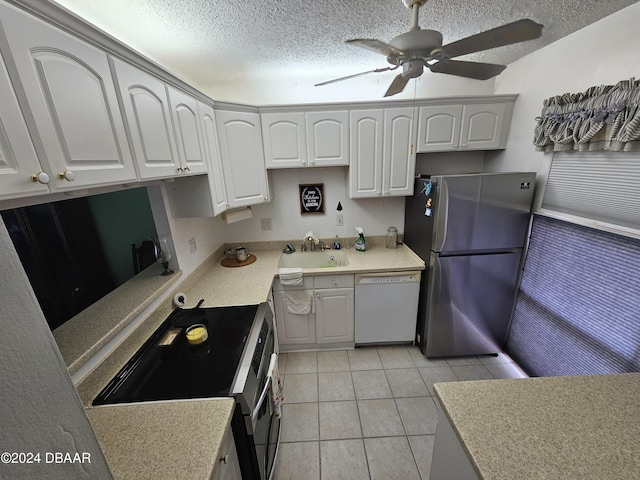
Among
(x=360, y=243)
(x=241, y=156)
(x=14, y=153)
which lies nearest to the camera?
(x=14, y=153)

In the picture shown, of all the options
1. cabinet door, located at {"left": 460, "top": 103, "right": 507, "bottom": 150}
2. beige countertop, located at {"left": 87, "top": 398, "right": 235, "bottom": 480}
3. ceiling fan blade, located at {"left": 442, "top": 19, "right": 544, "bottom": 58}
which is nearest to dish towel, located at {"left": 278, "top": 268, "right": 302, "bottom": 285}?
beige countertop, located at {"left": 87, "top": 398, "right": 235, "bottom": 480}

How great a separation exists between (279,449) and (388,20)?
2.59m

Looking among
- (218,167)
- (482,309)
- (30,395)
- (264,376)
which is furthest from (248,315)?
(482,309)

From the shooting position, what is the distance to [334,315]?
225cm

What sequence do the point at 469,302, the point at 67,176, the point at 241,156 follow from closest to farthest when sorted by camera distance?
the point at 67,176
the point at 241,156
the point at 469,302

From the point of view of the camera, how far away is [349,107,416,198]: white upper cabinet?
6.77ft

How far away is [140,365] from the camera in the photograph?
3.75 ft

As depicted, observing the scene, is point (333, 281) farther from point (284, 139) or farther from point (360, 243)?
point (284, 139)

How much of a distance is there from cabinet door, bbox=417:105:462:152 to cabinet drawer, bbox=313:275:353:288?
1.26 meters

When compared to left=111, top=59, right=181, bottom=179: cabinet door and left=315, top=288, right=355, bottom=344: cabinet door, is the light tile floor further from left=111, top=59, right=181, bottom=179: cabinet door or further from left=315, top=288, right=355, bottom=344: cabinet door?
left=111, top=59, right=181, bottom=179: cabinet door

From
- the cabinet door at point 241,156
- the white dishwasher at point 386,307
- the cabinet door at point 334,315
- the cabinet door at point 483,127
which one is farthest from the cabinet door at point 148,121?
the cabinet door at point 483,127

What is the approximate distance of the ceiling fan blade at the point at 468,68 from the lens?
1211 mm

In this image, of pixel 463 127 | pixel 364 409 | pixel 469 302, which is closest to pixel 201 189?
pixel 364 409

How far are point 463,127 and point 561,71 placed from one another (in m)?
0.61
